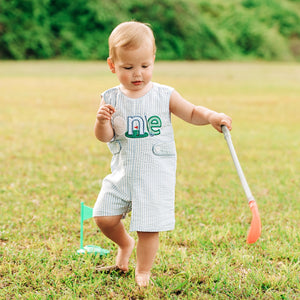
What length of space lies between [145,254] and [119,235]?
208 millimetres

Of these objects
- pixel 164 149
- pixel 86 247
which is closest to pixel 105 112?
pixel 164 149

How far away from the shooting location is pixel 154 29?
30719 mm

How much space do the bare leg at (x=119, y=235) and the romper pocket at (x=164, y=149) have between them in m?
0.39

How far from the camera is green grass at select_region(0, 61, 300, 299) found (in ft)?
8.30

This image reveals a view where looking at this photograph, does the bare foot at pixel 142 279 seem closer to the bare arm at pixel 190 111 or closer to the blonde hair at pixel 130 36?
the bare arm at pixel 190 111

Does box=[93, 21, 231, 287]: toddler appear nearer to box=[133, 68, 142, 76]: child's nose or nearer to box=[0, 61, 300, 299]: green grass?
box=[133, 68, 142, 76]: child's nose

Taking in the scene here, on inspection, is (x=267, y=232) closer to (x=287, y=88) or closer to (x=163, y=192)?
(x=163, y=192)

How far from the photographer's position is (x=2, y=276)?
2613 millimetres

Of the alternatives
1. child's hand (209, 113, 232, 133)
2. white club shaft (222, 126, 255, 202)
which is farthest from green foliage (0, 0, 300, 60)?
white club shaft (222, 126, 255, 202)

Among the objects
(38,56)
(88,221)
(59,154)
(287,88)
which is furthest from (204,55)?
(88,221)

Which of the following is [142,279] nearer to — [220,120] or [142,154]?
[142,154]

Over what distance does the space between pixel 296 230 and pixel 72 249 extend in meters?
1.51

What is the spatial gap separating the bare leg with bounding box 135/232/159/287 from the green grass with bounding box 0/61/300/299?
0.19 ft

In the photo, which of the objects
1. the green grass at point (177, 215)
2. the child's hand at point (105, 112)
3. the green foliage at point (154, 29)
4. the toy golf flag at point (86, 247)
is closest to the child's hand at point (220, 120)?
the child's hand at point (105, 112)
